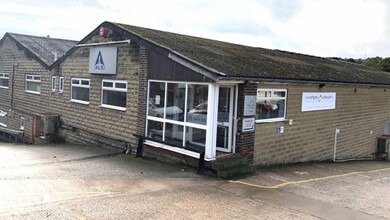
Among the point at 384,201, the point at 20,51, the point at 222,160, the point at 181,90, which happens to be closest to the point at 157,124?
the point at 181,90

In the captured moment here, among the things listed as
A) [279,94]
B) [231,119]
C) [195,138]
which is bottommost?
[195,138]

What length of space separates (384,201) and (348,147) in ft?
29.3

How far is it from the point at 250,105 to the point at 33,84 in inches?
540

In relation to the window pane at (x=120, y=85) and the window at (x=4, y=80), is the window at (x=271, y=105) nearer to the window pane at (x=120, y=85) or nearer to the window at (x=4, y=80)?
the window pane at (x=120, y=85)

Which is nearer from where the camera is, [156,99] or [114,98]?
[156,99]

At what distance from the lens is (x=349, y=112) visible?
17.1 meters

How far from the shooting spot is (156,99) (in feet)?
41.2

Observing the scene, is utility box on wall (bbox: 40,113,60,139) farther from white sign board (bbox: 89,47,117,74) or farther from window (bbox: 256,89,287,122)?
window (bbox: 256,89,287,122)

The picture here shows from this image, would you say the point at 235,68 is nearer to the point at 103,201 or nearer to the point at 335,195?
the point at 335,195

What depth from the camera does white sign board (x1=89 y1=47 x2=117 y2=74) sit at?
14.3 m

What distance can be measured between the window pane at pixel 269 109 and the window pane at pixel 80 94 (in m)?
7.22

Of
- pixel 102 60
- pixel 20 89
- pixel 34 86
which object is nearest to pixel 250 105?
pixel 102 60

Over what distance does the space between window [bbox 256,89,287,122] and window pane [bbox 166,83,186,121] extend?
218 cm

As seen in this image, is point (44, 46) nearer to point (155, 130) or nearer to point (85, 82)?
point (85, 82)
